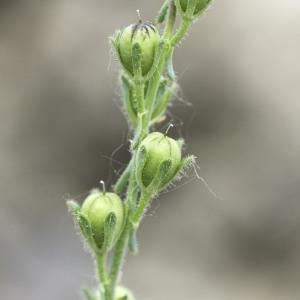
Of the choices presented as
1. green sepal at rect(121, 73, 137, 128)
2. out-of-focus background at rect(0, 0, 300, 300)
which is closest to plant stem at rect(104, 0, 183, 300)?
green sepal at rect(121, 73, 137, 128)

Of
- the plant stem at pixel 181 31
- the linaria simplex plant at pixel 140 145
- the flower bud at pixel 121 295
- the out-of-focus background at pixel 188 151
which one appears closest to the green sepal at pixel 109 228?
the linaria simplex plant at pixel 140 145

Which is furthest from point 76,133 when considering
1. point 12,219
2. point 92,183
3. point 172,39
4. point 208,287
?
point 172,39

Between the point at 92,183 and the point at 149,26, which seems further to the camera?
the point at 92,183

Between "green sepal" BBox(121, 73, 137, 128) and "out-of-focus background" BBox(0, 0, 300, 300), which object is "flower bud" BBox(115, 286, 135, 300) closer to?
"green sepal" BBox(121, 73, 137, 128)

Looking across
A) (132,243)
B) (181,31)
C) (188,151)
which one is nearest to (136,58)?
(181,31)

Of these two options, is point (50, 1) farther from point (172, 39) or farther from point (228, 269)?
point (172, 39)

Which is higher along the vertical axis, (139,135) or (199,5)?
(199,5)

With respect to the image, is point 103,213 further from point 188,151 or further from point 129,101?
point 188,151
